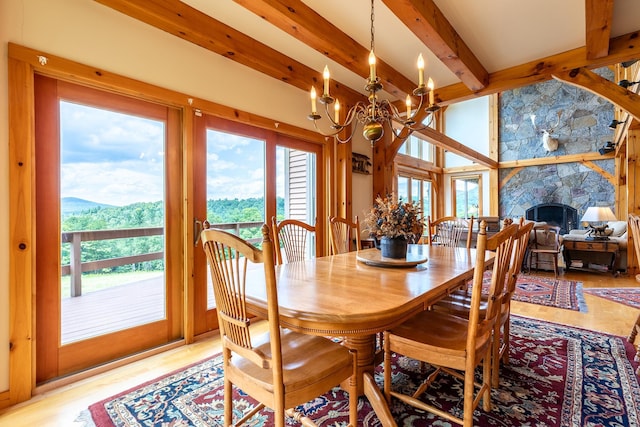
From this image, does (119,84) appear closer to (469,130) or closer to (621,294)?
(621,294)

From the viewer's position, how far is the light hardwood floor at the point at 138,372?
65.0 inches

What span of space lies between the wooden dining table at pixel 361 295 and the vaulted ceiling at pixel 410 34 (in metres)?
1.72

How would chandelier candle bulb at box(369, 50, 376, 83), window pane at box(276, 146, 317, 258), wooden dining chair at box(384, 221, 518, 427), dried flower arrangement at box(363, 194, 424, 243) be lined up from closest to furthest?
wooden dining chair at box(384, 221, 518, 427), chandelier candle bulb at box(369, 50, 376, 83), dried flower arrangement at box(363, 194, 424, 243), window pane at box(276, 146, 317, 258)

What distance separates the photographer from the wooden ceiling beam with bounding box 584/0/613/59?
6.95ft

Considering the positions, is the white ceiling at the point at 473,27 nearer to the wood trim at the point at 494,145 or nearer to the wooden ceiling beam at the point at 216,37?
the wooden ceiling beam at the point at 216,37

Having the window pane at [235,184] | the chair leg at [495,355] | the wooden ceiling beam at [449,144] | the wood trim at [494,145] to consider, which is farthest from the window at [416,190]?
the chair leg at [495,355]

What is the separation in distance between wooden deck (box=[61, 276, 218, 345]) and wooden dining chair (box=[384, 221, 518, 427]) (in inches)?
73.0

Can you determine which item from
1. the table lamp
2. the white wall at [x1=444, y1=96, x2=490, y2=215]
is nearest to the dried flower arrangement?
the table lamp

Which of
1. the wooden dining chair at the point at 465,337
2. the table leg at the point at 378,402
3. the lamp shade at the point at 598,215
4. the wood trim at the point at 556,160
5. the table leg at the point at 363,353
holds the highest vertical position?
the wood trim at the point at 556,160

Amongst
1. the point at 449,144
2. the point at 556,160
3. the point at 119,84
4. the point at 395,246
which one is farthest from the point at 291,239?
the point at 556,160

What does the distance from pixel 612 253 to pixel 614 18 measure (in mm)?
4079

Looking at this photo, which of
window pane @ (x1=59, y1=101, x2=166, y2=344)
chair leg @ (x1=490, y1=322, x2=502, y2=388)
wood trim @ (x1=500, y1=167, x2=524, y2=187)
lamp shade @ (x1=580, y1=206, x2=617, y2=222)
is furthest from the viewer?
wood trim @ (x1=500, y1=167, x2=524, y2=187)

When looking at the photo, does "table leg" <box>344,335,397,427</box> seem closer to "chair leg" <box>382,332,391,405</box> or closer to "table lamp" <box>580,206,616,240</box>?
"chair leg" <box>382,332,391,405</box>

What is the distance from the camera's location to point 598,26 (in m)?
2.36
